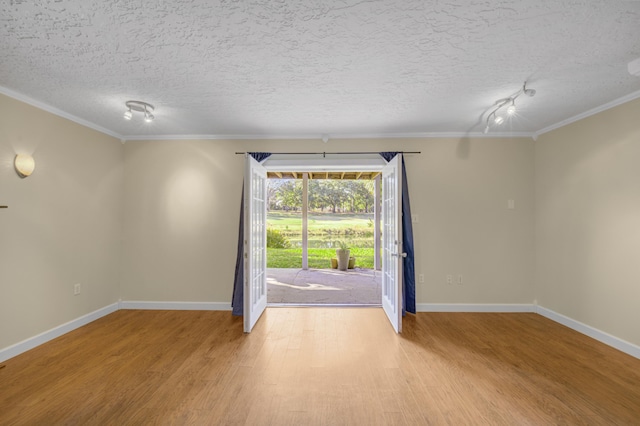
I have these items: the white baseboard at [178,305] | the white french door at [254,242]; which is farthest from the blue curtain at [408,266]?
the white baseboard at [178,305]

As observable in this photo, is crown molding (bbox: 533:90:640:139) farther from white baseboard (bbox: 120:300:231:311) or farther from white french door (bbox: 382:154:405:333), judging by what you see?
white baseboard (bbox: 120:300:231:311)

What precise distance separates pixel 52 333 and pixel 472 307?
16.5 ft

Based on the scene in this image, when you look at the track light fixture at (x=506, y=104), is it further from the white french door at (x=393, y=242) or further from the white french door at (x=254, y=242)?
the white french door at (x=254, y=242)

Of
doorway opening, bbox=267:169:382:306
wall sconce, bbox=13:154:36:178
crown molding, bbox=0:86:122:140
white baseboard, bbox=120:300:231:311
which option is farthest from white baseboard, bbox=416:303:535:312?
crown molding, bbox=0:86:122:140

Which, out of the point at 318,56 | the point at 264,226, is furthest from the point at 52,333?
the point at 318,56

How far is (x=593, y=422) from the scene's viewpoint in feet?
6.04

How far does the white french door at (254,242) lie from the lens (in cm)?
326

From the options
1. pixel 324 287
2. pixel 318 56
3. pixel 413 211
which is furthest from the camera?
pixel 324 287

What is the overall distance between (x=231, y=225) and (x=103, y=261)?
169 cm

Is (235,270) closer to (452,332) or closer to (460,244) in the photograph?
(452,332)

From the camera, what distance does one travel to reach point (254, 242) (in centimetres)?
354

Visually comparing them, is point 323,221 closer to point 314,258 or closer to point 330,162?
point 314,258

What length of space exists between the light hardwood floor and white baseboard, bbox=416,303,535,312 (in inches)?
14.8

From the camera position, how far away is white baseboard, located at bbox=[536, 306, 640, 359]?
271 cm
